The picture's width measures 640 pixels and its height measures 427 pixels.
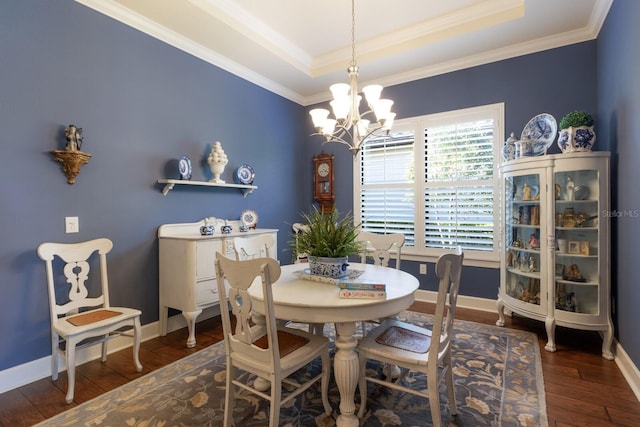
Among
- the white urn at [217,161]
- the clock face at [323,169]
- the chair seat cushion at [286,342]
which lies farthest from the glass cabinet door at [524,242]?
the white urn at [217,161]

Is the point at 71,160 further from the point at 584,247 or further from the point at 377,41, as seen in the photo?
the point at 584,247

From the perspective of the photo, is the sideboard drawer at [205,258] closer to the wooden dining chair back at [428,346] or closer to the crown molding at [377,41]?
the wooden dining chair back at [428,346]

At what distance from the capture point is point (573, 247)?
2.69 meters

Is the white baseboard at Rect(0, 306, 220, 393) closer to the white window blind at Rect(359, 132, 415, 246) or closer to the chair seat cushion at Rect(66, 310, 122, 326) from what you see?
the chair seat cushion at Rect(66, 310, 122, 326)

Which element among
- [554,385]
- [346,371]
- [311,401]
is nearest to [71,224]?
[311,401]

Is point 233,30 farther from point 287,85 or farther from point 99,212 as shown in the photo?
point 99,212

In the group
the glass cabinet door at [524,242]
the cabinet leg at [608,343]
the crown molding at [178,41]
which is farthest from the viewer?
the glass cabinet door at [524,242]

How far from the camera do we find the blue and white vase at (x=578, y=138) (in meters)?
2.56

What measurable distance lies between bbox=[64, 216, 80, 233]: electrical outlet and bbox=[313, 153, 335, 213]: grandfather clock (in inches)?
113

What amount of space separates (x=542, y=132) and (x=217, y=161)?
309cm

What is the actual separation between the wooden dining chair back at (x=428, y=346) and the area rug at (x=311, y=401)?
0.18m

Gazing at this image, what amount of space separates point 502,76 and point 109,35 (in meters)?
3.75

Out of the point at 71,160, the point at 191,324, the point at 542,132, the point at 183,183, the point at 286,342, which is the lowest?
the point at 191,324

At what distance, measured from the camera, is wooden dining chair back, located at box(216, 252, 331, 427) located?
141cm
